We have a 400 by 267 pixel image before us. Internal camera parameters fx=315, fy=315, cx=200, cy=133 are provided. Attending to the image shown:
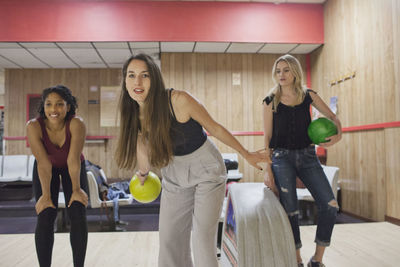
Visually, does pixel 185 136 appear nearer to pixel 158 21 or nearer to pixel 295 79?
pixel 295 79

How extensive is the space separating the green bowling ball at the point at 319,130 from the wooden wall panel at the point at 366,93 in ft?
6.83

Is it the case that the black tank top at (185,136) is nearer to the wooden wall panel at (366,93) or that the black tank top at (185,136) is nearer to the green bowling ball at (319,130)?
the green bowling ball at (319,130)

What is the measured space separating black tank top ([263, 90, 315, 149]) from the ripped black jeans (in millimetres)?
50

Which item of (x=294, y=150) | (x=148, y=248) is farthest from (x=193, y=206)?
(x=148, y=248)

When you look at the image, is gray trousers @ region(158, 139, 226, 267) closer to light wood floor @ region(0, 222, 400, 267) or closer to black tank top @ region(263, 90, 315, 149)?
black tank top @ region(263, 90, 315, 149)

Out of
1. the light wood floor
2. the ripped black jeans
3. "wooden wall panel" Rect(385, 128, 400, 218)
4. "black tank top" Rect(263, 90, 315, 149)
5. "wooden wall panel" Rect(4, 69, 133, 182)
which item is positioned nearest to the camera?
the ripped black jeans

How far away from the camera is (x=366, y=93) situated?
421 cm

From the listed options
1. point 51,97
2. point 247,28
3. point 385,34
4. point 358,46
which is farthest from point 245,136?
point 51,97

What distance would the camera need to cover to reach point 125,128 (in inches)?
67.7

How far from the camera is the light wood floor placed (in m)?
2.57

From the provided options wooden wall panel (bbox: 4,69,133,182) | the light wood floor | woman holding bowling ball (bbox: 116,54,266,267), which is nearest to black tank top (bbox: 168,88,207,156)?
woman holding bowling ball (bbox: 116,54,266,267)

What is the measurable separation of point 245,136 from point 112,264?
402 cm

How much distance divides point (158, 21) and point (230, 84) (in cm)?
179

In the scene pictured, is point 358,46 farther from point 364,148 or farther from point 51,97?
point 51,97
